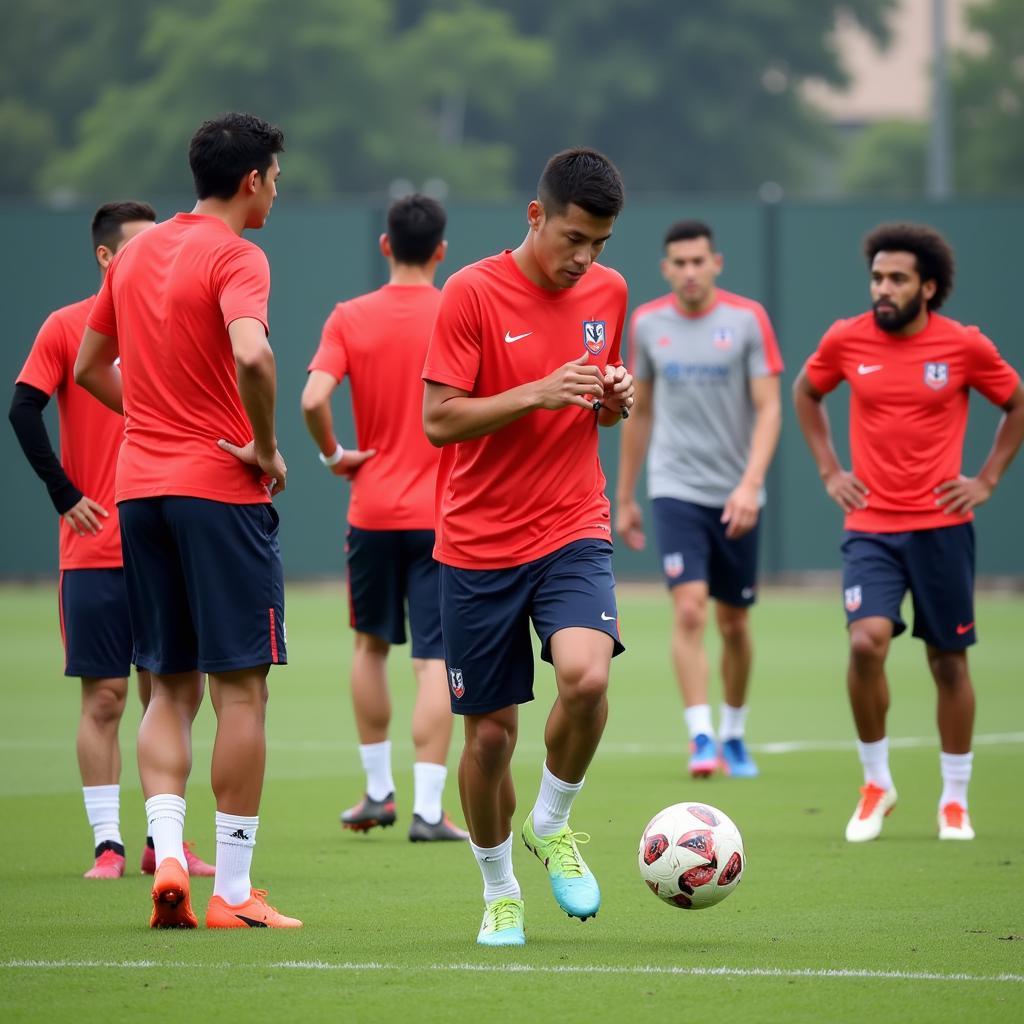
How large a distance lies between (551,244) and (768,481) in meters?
16.8

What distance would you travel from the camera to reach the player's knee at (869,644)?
8.80m

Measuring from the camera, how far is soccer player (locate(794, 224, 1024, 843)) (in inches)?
350

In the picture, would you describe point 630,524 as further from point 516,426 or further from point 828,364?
point 516,426

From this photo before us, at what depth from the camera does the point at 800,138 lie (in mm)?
61250

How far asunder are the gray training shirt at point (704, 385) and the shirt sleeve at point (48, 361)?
4166mm

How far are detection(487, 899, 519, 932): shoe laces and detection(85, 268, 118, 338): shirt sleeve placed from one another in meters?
2.28

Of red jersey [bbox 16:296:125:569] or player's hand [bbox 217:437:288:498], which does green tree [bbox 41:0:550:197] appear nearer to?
red jersey [bbox 16:296:125:569]

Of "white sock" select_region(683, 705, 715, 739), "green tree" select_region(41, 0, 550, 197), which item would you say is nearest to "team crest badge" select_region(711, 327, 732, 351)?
"white sock" select_region(683, 705, 715, 739)

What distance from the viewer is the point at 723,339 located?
37.2 feet

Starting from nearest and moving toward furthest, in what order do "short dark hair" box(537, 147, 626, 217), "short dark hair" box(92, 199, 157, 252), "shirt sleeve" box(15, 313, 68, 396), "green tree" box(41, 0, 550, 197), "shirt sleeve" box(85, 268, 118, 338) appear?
"short dark hair" box(537, 147, 626, 217)
"shirt sleeve" box(85, 268, 118, 338)
"shirt sleeve" box(15, 313, 68, 396)
"short dark hair" box(92, 199, 157, 252)
"green tree" box(41, 0, 550, 197)

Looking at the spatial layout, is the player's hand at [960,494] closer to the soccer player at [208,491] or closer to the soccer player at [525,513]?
the soccer player at [525,513]

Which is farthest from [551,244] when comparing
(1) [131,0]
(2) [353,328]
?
(1) [131,0]

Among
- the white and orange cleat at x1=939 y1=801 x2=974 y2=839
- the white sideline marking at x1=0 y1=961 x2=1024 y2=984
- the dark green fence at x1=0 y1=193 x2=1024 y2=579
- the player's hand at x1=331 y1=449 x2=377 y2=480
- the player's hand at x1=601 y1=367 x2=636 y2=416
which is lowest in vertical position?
the white sideline marking at x1=0 y1=961 x2=1024 y2=984

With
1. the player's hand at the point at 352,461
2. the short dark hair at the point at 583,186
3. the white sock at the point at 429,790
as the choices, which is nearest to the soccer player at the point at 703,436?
the player's hand at the point at 352,461
